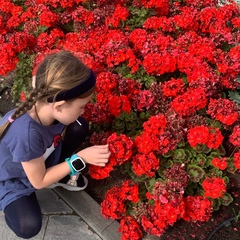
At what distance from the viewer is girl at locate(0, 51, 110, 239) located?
1.76m

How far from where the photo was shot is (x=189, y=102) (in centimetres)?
255

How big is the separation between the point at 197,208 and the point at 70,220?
0.99 meters

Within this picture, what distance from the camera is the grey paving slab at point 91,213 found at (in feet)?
8.17

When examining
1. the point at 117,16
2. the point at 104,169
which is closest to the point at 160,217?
the point at 104,169

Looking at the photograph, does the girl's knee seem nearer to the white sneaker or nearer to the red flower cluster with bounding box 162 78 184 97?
the white sneaker

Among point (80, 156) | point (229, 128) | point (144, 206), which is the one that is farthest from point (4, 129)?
point (229, 128)

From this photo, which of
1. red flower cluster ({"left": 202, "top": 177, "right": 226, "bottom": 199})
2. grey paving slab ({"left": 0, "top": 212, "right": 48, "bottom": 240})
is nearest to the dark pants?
grey paving slab ({"left": 0, "top": 212, "right": 48, "bottom": 240})

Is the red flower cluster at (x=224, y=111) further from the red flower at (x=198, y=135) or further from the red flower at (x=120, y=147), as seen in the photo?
the red flower at (x=120, y=147)

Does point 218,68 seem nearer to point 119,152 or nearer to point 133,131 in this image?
point 133,131

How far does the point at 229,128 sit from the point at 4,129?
1735 millimetres

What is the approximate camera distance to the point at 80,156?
214cm

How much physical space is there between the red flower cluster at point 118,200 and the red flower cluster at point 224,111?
0.83 m

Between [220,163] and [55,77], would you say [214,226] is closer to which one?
[220,163]

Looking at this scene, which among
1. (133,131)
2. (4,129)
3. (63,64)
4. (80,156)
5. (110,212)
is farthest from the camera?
(133,131)
